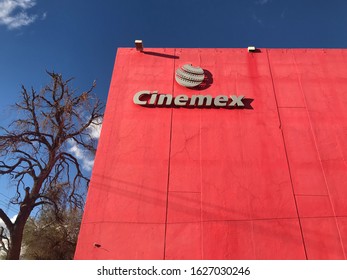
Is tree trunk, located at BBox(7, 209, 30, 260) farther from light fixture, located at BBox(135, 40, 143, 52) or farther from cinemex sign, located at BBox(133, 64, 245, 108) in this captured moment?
light fixture, located at BBox(135, 40, 143, 52)

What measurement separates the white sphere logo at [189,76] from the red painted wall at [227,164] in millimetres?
214

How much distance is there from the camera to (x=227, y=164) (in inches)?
321

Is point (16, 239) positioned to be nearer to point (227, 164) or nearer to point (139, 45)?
point (139, 45)

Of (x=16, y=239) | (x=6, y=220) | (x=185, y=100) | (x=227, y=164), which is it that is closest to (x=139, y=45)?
(x=185, y=100)

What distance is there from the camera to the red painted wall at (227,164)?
716 cm

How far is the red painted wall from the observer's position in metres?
7.16

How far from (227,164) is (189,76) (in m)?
3.34

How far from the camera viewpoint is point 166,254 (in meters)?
6.96

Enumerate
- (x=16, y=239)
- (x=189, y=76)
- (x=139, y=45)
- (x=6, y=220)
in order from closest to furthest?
(x=189, y=76)
(x=139, y=45)
(x=16, y=239)
(x=6, y=220)

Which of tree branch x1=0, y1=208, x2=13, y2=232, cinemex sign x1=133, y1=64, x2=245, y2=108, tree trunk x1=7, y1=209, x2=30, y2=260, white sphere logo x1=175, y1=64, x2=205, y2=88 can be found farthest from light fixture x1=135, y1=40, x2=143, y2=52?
tree branch x1=0, y1=208, x2=13, y2=232

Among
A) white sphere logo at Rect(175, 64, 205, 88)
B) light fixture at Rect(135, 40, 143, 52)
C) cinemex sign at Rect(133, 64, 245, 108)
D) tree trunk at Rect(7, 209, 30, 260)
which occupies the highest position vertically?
light fixture at Rect(135, 40, 143, 52)

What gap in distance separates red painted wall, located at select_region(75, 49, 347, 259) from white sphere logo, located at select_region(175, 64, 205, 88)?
0.21 meters

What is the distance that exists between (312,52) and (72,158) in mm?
11393
